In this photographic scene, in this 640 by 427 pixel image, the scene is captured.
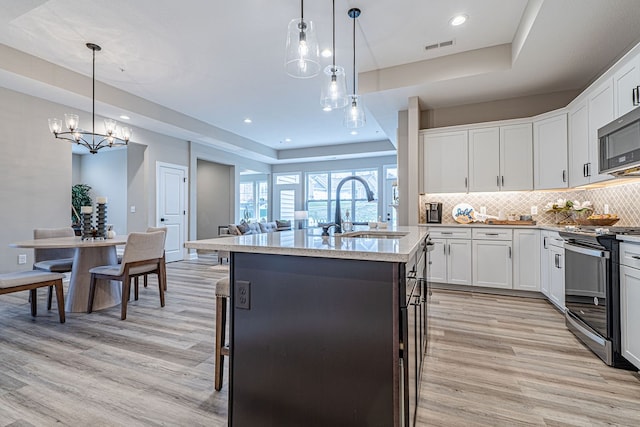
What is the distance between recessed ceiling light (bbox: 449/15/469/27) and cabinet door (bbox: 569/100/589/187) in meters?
1.57

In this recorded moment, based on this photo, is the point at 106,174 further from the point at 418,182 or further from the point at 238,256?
the point at 238,256

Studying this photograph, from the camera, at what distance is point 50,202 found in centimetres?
480

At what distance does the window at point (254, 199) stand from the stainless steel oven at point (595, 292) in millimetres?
9589

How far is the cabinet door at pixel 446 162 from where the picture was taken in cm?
452

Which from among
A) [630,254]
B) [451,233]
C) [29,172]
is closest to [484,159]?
[451,233]

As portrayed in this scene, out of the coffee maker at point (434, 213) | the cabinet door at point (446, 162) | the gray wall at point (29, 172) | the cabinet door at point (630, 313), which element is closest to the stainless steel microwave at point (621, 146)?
the cabinet door at point (630, 313)

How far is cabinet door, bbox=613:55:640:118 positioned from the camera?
2.43 m

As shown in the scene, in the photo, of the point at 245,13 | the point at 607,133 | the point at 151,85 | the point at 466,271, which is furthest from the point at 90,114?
the point at 607,133

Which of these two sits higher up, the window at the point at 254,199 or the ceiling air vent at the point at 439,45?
the ceiling air vent at the point at 439,45

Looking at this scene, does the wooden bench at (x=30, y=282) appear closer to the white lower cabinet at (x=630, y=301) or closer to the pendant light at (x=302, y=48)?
the pendant light at (x=302, y=48)

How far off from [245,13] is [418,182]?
3.11 meters

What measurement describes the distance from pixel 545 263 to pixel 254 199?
9.59m

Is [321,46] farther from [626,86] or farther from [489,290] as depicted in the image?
[489,290]

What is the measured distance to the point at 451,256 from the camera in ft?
14.2
